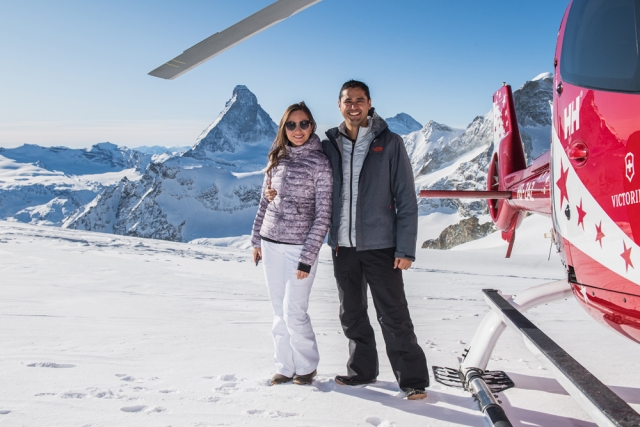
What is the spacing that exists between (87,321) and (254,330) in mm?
1666

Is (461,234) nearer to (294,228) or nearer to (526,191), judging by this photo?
(526,191)

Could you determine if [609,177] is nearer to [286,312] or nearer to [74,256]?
[286,312]

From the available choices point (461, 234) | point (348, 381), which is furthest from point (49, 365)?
point (461, 234)

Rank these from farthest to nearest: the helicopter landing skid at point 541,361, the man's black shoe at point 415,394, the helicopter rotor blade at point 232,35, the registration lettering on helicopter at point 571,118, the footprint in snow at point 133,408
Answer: the man's black shoe at point 415,394, the footprint in snow at point 133,408, the helicopter rotor blade at point 232,35, the registration lettering on helicopter at point 571,118, the helicopter landing skid at point 541,361

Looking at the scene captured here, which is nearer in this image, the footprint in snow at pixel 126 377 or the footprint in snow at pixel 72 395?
the footprint in snow at pixel 72 395

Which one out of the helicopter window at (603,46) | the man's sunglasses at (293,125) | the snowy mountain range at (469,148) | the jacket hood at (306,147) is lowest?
the jacket hood at (306,147)

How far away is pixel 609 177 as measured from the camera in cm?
152

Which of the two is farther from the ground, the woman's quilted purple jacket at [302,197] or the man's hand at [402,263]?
the woman's quilted purple jacket at [302,197]

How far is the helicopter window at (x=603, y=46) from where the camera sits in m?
1.49

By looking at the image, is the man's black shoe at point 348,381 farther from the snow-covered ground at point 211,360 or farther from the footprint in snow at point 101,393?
the footprint in snow at point 101,393

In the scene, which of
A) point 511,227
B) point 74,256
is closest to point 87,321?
point 511,227

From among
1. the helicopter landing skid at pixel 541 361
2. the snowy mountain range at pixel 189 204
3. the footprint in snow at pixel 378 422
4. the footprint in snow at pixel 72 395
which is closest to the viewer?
the helicopter landing skid at pixel 541 361

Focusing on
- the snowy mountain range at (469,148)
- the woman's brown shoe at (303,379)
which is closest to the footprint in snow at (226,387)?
the woman's brown shoe at (303,379)

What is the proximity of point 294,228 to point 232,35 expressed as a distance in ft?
3.89
